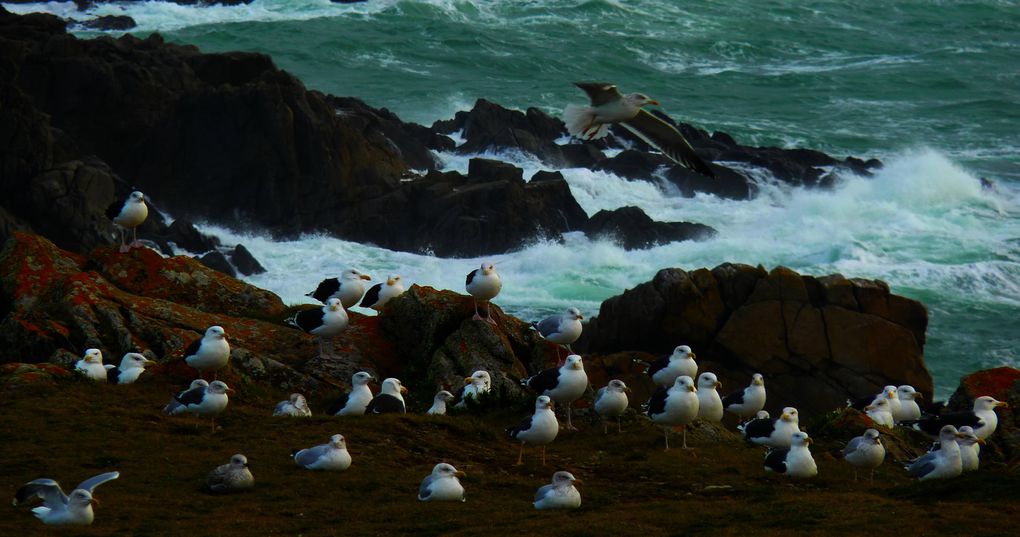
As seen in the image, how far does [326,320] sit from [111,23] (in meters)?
55.1

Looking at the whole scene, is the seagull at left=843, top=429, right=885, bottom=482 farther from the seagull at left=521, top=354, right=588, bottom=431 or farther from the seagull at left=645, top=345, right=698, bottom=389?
the seagull at left=645, top=345, right=698, bottom=389

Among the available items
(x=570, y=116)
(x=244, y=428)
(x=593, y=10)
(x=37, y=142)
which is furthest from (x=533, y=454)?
(x=593, y=10)

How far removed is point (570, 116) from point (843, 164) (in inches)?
1292

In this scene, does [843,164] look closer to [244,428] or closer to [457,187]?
[457,187]

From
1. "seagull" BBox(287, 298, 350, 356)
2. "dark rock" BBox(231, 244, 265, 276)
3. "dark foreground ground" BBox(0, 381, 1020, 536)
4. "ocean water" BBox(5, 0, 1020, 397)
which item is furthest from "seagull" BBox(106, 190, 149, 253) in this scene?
"dark rock" BBox(231, 244, 265, 276)

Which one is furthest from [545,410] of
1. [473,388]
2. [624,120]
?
[624,120]

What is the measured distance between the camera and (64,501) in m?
12.0

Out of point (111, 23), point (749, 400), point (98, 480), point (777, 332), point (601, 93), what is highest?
point (601, 93)

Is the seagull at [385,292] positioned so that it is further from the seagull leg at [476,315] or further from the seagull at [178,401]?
the seagull at [178,401]

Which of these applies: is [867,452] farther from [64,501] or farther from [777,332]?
[777,332]

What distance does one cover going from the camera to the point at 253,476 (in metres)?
14.4

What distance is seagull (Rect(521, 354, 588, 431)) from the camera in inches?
681

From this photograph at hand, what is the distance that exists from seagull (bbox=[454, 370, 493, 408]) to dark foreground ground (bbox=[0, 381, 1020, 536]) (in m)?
0.38

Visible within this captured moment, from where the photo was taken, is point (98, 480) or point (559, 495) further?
point (559, 495)
